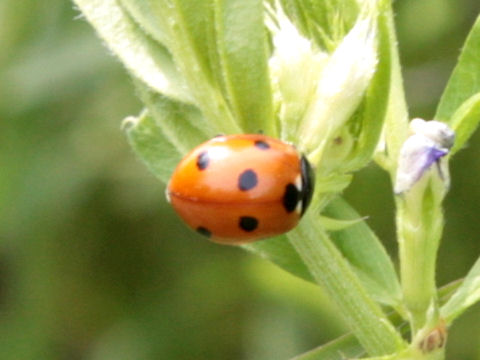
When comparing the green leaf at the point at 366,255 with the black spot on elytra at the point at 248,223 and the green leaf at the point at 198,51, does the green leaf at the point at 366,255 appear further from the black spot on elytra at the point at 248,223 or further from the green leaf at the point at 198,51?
the green leaf at the point at 198,51

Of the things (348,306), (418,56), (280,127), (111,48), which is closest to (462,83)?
(280,127)

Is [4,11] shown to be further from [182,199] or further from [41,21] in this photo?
[182,199]

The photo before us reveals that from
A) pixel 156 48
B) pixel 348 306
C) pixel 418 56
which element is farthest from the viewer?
pixel 418 56

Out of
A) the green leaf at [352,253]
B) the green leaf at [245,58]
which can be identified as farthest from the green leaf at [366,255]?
the green leaf at [245,58]

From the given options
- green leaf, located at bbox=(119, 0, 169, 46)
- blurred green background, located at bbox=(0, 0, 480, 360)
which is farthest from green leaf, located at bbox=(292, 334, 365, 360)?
blurred green background, located at bbox=(0, 0, 480, 360)

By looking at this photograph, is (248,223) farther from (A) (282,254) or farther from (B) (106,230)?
(B) (106,230)

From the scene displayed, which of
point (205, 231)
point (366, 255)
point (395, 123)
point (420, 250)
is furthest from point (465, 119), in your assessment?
point (205, 231)

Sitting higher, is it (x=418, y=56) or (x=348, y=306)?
(x=348, y=306)
